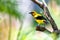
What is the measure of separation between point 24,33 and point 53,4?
37 centimetres

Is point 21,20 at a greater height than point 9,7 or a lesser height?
lesser

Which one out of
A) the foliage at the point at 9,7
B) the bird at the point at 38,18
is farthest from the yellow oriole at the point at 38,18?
the foliage at the point at 9,7

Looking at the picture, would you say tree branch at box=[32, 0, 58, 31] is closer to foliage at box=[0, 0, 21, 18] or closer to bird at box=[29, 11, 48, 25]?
bird at box=[29, 11, 48, 25]

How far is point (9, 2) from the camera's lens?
1188 millimetres

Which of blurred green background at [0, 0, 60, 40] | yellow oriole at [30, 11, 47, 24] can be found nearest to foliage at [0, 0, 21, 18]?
blurred green background at [0, 0, 60, 40]

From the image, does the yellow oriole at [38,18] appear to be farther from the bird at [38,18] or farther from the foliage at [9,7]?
the foliage at [9,7]

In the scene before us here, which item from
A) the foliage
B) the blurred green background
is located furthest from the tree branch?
the foliage

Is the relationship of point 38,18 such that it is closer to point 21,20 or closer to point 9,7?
point 21,20

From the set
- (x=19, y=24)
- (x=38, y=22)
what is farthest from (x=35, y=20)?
(x=19, y=24)

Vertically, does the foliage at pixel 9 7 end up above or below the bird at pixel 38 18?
above

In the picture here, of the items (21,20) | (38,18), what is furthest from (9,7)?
(38,18)

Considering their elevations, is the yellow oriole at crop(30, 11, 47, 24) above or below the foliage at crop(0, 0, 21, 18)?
below

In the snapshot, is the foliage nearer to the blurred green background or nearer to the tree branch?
the blurred green background

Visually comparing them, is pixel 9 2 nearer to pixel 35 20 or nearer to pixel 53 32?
pixel 35 20
